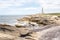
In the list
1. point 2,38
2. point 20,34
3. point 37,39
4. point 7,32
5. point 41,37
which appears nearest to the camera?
point 2,38

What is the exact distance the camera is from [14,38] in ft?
A: 27.9

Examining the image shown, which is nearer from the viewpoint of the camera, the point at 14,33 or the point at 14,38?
the point at 14,38

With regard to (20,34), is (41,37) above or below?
below

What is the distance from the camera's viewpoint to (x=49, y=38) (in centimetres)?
1127

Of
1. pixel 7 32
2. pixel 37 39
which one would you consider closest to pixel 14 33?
pixel 7 32

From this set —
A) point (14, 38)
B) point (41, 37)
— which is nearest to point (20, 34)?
point (14, 38)

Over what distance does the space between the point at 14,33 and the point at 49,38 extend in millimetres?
2983

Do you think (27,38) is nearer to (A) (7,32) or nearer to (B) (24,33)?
(B) (24,33)

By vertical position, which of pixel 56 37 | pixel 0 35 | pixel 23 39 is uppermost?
pixel 0 35

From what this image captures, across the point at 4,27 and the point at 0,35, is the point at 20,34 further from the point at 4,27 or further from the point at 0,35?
the point at 0,35

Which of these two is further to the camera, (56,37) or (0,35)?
(56,37)

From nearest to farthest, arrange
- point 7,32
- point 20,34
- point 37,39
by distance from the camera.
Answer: point 7,32 < point 20,34 < point 37,39

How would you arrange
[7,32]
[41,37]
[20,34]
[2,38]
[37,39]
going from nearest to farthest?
[2,38] < [7,32] < [20,34] < [37,39] < [41,37]

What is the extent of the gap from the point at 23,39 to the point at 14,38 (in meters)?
0.92
